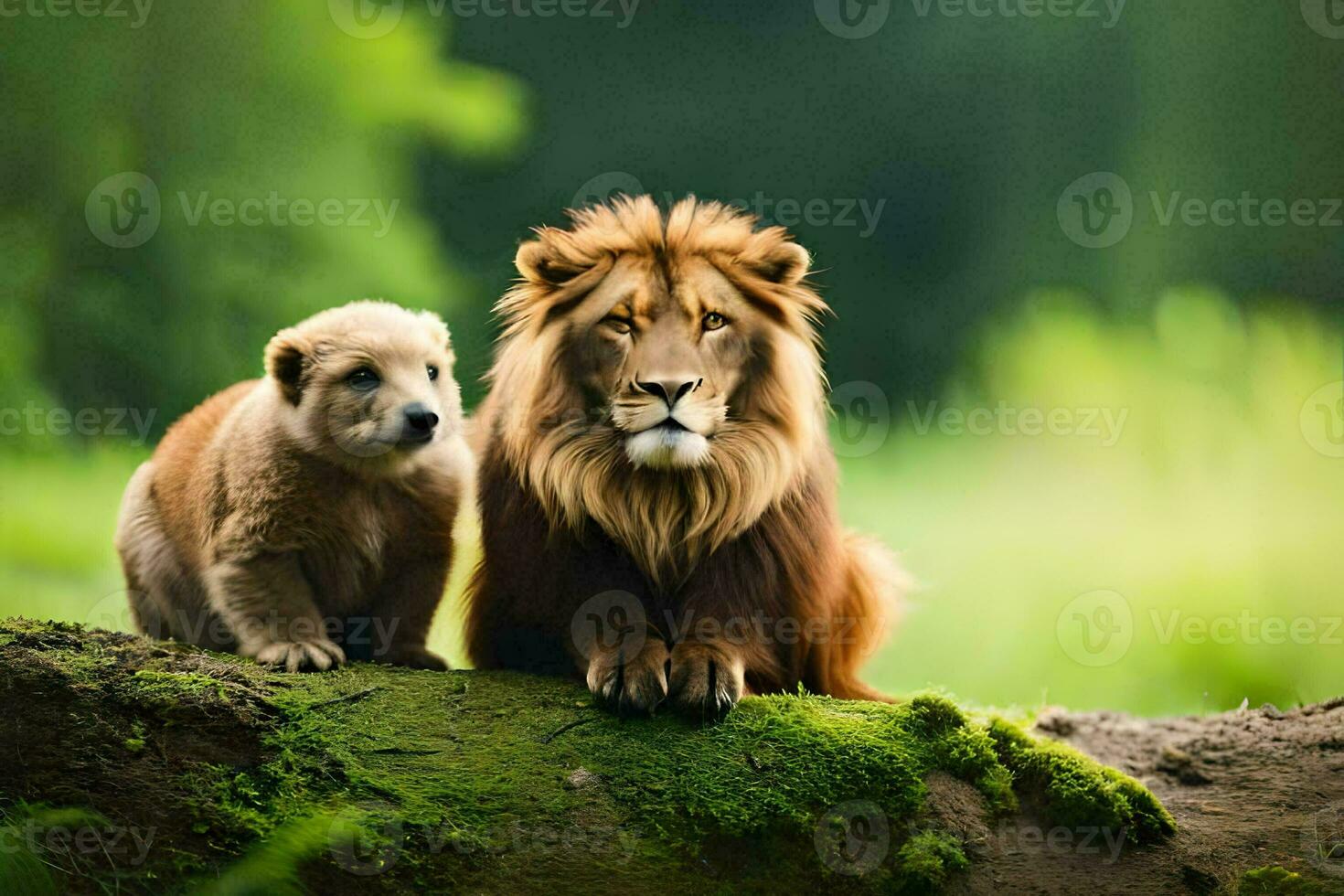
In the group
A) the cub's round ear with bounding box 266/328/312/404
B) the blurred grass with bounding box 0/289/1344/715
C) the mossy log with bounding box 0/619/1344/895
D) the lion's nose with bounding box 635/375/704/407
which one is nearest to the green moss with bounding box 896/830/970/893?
the mossy log with bounding box 0/619/1344/895

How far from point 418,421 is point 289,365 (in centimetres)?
46

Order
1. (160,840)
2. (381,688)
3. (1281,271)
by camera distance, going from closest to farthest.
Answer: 1. (160,840)
2. (381,688)
3. (1281,271)

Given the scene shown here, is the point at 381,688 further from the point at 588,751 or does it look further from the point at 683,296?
the point at 683,296

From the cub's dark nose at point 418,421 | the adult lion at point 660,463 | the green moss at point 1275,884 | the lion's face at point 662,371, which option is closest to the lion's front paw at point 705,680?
the adult lion at point 660,463

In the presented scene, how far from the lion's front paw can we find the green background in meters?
2.93

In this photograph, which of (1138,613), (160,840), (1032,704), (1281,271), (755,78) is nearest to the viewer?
(160,840)

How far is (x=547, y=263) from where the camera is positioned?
3.54 m

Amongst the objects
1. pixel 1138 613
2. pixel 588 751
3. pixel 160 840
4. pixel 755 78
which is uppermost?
pixel 755 78

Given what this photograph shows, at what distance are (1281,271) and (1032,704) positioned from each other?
3045 millimetres

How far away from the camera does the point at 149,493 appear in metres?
3.76

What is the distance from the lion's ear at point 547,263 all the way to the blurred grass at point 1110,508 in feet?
Result: 9.24

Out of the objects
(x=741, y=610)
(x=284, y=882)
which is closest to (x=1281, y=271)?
(x=741, y=610)

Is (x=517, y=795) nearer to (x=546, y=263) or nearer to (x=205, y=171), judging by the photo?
(x=546, y=263)

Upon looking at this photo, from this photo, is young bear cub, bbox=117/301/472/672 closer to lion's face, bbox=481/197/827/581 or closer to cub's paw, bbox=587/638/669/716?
lion's face, bbox=481/197/827/581
